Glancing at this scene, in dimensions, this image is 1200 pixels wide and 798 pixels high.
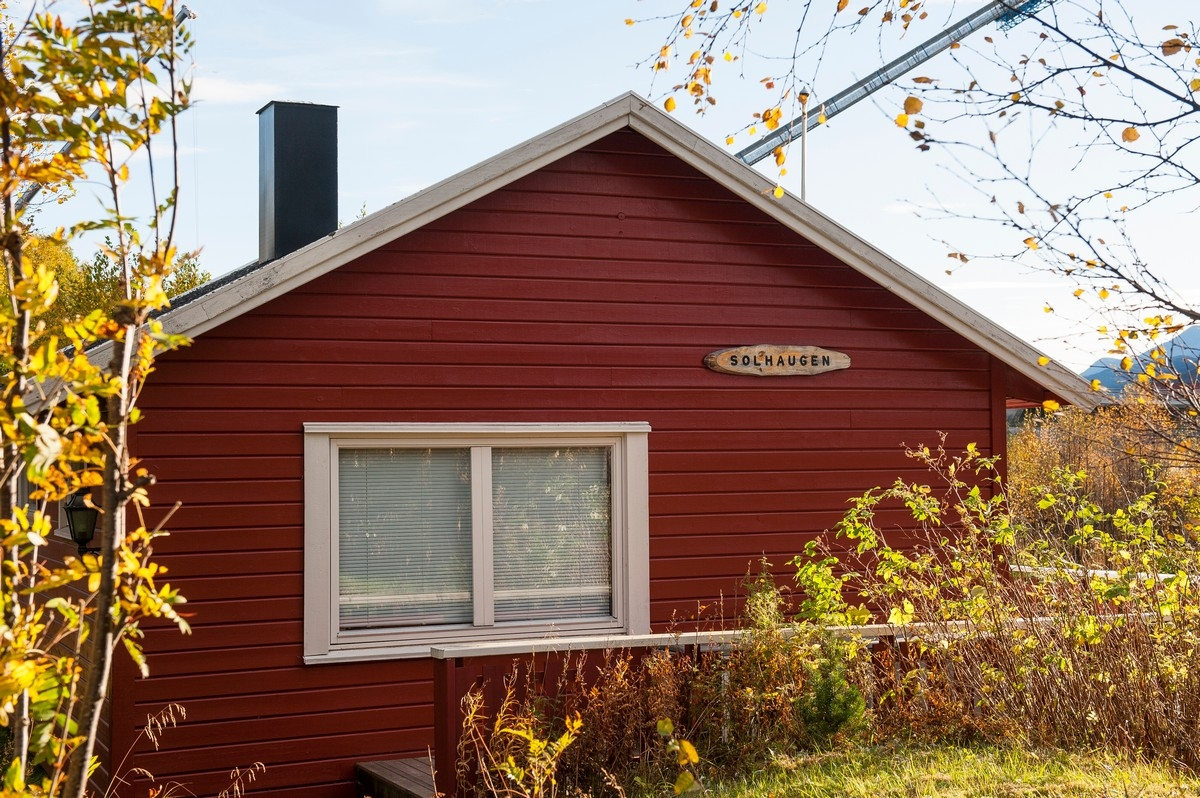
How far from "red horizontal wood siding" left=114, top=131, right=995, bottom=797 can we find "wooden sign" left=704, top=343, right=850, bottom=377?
9 centimetres

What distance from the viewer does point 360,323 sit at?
26.1 ft

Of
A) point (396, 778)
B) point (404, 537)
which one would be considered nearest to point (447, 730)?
point (396, 778)

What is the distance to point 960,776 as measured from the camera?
559 centimetres

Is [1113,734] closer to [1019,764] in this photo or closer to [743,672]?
[1019,764]

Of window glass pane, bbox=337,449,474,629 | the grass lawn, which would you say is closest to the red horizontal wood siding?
window glass pane, bbox=337,449,474,629

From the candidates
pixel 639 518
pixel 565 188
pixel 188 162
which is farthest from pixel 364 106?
pixel 188 162

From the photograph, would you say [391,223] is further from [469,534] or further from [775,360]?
[775,360]

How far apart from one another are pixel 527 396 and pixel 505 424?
0.86 ft

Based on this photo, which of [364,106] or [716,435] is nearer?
[716,435]

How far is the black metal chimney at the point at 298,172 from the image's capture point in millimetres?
11367

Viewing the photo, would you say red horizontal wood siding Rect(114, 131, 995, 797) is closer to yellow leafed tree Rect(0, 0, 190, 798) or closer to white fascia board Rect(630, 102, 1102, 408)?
white fascia board Rect(630, 102, 1102, 408)

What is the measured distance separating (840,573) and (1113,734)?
300 cm

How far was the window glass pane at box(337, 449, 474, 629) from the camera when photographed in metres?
7.93

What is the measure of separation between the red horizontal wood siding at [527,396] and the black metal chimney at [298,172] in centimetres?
380
